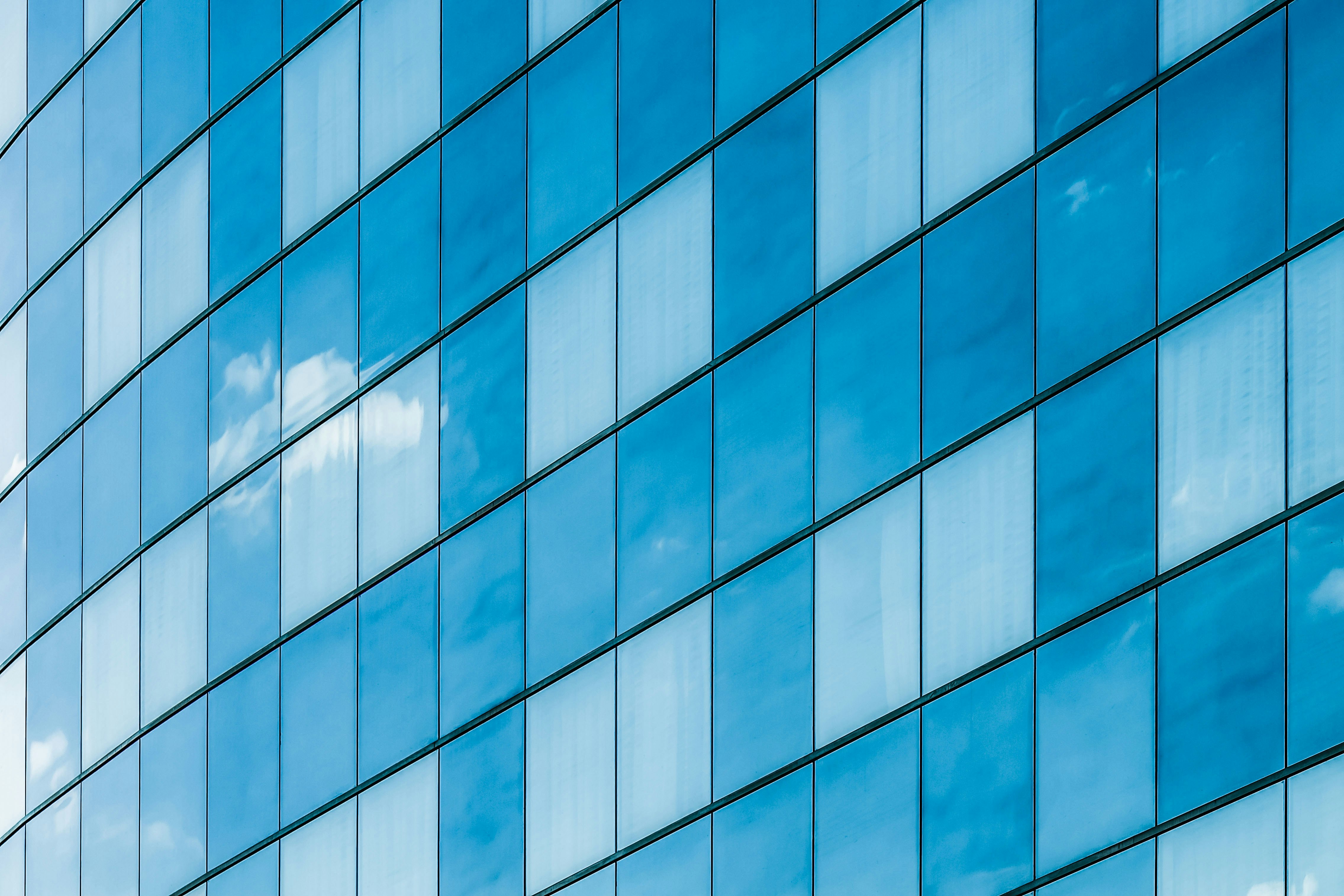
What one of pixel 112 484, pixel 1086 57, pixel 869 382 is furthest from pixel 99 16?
pixel 1086 57

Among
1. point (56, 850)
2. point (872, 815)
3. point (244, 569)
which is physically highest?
point (244, 569)

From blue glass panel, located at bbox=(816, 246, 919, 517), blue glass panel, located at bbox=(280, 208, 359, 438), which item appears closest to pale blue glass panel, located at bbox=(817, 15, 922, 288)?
blue glass panel, located at bbox=(816, 246, 919, 517)

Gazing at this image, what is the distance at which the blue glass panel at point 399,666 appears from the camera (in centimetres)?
2406

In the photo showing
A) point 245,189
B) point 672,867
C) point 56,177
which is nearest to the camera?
point 672,867

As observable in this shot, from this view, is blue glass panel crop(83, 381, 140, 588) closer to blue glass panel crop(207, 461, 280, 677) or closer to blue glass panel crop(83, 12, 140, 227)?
blue glass panel crop(207, 461, 280, 677)

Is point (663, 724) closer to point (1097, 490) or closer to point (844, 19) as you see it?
point (1097, 490)

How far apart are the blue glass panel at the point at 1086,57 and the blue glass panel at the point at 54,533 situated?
17196 millimetres

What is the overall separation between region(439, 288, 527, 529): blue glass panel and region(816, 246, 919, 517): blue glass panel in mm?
4543

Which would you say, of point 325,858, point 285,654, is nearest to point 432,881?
point 325,858

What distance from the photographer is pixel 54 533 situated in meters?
30.4

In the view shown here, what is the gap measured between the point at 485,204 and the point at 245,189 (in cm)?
515

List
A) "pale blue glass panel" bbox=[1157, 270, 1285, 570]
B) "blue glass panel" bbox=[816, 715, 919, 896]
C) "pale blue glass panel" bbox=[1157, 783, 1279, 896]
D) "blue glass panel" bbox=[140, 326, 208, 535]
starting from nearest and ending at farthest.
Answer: "pale blue glass panel" bbox=[1157, 783, 1279, 896]
"pale blue glass panel" bbox=[1157, 270, 1285, 570]
"blue glass panel" bbox=[816, 715, 919, 896]
"blue glass panel" bbox=[140, 326, 208, 535]

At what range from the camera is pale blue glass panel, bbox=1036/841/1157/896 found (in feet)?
59.5

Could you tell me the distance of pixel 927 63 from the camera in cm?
2058
